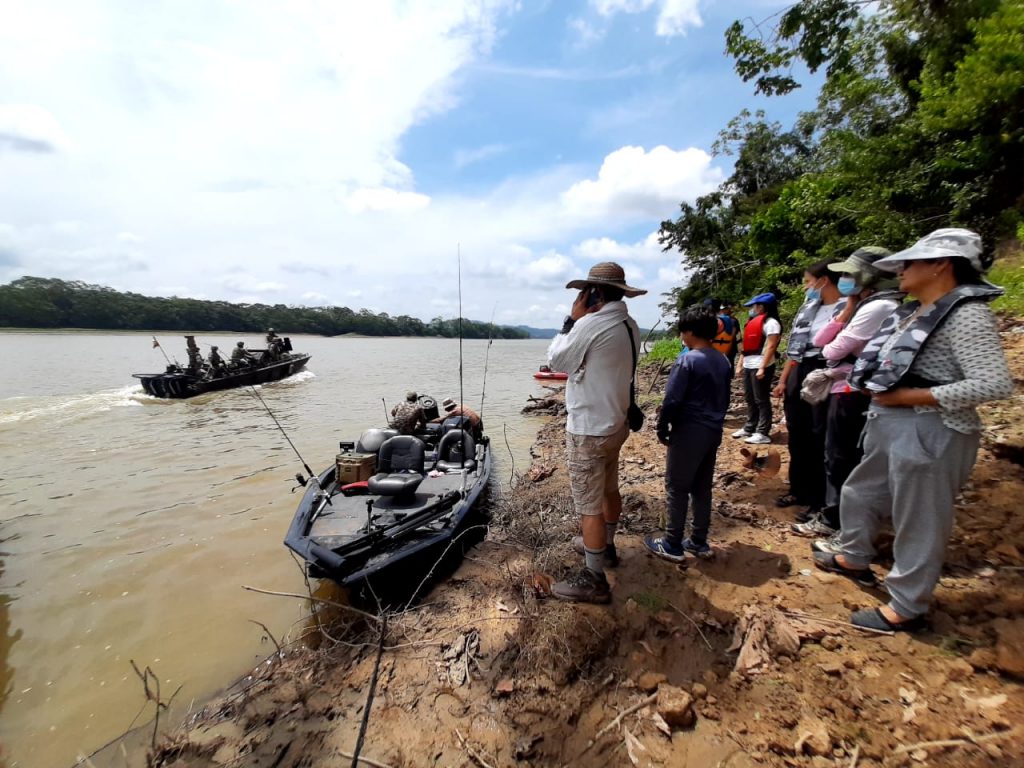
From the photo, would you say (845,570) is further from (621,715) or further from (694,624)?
(621,715)

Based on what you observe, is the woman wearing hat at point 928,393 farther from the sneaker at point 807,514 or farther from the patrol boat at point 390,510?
the patrol boat at point 390,510

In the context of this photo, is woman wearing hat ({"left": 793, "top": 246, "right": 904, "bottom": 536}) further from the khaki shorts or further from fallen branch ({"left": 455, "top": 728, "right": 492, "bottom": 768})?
fallen branch ({"left": 455, "top": 728, "right": 492, "bottom": 768})

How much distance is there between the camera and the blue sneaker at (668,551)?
313 cm

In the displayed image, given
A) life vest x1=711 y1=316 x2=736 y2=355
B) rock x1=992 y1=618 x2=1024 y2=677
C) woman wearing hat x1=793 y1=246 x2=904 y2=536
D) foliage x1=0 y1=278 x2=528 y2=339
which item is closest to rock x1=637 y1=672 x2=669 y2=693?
rock x1=992 y1=618 x2=1024 y2=677

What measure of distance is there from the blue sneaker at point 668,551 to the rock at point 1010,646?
150 centimetres

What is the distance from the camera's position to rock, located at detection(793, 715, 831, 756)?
1.71 metres

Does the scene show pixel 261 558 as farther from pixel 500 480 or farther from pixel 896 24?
pixel 896 24

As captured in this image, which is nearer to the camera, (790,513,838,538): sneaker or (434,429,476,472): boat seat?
(790,513,838,538): sneaker

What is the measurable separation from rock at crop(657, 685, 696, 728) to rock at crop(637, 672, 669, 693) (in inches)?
2.2

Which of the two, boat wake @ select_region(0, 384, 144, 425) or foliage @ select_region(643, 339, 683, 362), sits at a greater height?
foliage @ select_region(643, 339, 683, 362)

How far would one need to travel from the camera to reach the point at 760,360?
5.19m

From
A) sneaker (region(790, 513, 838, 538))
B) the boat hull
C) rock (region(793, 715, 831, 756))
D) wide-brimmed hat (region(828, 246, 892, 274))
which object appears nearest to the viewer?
rock (region(793, 715, 831, 756))

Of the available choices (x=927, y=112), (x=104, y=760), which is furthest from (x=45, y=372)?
(x=927, y=112)

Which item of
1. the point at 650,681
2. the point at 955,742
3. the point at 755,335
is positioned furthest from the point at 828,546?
the point at 755,335
